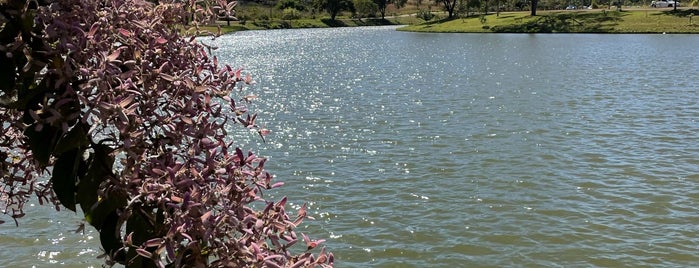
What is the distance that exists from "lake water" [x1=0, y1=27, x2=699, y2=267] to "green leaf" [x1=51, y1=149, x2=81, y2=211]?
766 cm

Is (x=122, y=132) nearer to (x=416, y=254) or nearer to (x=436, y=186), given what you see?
(x=416, y=254)

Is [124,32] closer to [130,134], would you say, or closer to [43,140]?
[130,134]

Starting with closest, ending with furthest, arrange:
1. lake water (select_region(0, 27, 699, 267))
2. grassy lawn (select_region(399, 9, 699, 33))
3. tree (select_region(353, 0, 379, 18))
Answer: lake water (select_region(0, 27, 699, 267)), grassy lawn (select_region(399, 9, 699, 33)), tree (select_region(353, 0, 379, 18))

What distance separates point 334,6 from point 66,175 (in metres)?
164

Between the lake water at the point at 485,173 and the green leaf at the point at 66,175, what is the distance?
25.1 ft

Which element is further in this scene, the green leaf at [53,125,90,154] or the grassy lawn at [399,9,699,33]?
the grassy lawn at [399,9,699,33]

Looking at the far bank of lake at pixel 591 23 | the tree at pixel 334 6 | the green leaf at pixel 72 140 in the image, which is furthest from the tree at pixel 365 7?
the green leaf at pixel 72 140

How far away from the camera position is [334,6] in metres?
162

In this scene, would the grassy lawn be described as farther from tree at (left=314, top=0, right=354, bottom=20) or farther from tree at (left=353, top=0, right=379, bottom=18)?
tree at (left=353, top=0, right=379, bottom=18)

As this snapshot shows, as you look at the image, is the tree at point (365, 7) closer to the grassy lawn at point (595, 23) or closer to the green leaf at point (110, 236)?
the grassy lawn at point (595, 23)

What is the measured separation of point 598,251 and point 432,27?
104498mm

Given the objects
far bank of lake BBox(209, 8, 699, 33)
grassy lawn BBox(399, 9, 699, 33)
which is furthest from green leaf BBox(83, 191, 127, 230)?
grassy lawn BBox(399, 9, 699, 33)

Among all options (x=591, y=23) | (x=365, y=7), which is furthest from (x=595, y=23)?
(x=365, y=7)

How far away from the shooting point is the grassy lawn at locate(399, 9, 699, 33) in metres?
76.9
